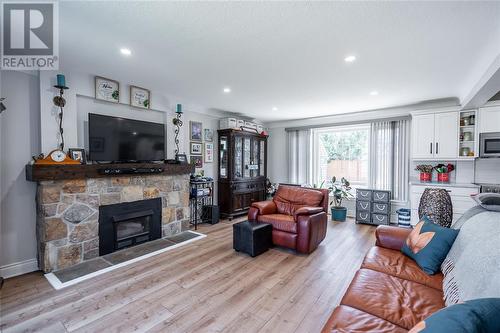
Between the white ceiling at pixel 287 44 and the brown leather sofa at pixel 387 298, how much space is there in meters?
2.02

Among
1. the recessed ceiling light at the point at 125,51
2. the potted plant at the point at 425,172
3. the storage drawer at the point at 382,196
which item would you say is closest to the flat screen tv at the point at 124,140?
the recessed ceiling light at the point at 125,51

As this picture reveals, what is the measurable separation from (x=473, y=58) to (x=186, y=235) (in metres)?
4.49

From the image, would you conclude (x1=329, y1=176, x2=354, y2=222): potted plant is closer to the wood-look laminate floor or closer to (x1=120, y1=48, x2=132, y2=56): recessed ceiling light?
the wood-look laminate floor

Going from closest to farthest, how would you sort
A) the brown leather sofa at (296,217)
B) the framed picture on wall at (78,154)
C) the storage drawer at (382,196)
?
the framed picture on wall at (78,154)
the brown leather sofa at (296,217)
the storage drawer at (382,196)

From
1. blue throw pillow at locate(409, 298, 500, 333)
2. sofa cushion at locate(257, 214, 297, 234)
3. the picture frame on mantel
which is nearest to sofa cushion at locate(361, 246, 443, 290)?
blue throw pillow at locate(409, 298, 500, 333)

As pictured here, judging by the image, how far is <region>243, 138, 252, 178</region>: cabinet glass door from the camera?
5461 millimetres

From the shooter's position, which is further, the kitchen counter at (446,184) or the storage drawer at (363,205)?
the storage drawer at (363,205)

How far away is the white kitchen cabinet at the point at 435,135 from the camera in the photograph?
13.2ft

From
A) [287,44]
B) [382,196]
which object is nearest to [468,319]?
[287,44]

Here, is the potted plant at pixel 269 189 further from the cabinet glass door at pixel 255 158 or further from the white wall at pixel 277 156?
the cabinet glass door at pixel 255 158

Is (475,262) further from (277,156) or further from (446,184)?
(277,156)

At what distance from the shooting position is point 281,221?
11.0 ft

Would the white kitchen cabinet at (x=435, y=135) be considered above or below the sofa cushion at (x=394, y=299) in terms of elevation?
above

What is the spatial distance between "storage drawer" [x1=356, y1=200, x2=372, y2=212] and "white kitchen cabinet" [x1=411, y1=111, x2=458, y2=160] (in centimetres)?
125
